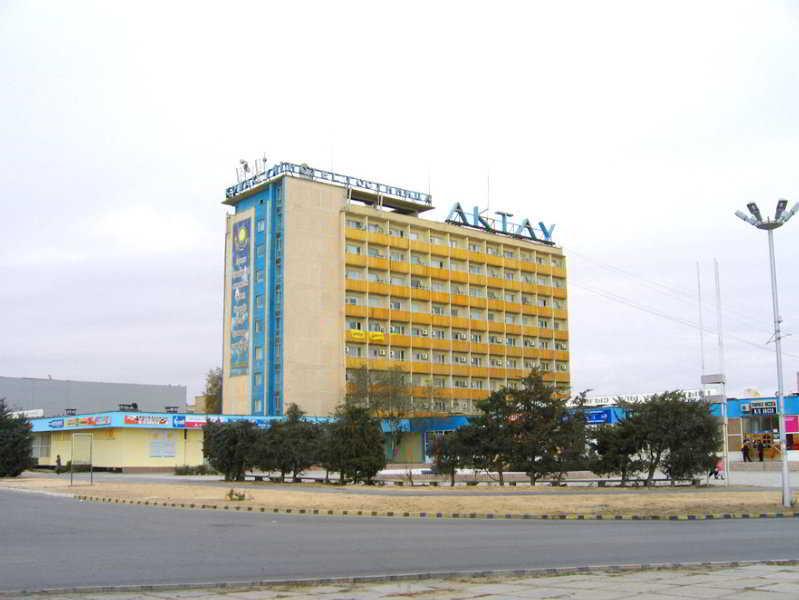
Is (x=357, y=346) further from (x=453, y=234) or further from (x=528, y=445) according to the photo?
(x=528, y=445)

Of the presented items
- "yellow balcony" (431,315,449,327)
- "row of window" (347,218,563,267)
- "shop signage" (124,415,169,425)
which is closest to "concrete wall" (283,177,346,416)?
"row of window" (347,218,563,267)

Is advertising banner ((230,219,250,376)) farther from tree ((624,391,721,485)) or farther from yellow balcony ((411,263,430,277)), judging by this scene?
tree ((624,391,721,485))

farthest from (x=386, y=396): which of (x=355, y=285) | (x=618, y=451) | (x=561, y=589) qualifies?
(x=561, y=589)

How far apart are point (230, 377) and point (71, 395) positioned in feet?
95.1

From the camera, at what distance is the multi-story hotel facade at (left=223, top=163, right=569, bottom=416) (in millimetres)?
90938

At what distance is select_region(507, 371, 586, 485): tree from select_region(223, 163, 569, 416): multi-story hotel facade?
4658 centimetres

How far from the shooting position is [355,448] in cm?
4653

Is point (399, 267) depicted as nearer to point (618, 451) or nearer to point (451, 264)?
point (451, 264)

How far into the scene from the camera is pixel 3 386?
108 m

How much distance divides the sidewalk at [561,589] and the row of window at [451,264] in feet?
276

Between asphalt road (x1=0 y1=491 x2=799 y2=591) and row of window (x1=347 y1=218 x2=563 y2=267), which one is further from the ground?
row of window (x1=347 y1=218 x2=563 y2=267)

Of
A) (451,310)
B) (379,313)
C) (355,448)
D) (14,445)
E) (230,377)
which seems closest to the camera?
(355,448)

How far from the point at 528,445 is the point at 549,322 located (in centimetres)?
7277

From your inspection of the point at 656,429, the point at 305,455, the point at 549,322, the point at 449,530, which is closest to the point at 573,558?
the point at 449,530
